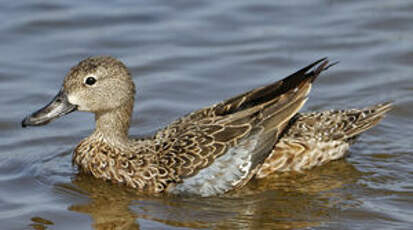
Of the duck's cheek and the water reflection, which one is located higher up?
the duck's cheek

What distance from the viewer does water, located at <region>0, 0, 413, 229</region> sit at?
8.05m

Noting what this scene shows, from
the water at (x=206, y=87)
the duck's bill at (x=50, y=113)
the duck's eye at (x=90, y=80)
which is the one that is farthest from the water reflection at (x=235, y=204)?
the duck's eye at (x=90, y=80)

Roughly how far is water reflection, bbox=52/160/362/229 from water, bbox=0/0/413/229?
2cm

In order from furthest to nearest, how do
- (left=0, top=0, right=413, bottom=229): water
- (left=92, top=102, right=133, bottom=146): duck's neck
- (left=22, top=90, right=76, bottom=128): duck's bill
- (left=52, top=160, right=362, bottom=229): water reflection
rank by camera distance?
(left=92, top=102, right=133, bottom=146): duck's neck, (left=22, top=90, right=76, bottom=128): duck's bill, (left=0, top=0, right=413, bottom=229): water, (left=52, top=160, right=362, bottom=229): water reflection

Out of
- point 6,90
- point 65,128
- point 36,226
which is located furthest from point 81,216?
point 6,90

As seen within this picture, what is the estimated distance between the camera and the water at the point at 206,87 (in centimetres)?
805

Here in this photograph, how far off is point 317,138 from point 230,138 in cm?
110

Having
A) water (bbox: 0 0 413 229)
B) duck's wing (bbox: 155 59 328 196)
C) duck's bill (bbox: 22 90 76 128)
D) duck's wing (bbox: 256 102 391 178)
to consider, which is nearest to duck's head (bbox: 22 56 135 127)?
duck's bill (bbox: 22 90 76 128)

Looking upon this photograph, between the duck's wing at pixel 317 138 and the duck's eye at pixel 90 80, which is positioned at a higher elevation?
the duck's eye at pixel 90 80

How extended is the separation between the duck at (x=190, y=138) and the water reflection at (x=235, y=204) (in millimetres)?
110

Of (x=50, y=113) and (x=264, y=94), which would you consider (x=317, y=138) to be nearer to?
(x=264, y=94)

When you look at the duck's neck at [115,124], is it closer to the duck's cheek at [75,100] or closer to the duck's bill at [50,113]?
the duck's cheek at [75,100]

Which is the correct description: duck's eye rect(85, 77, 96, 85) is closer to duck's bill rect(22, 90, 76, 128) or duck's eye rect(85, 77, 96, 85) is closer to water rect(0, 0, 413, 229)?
duck's bill rect(22, 90, 76, 128)

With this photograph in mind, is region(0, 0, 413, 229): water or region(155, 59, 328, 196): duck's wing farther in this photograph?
region(155, 59, 328, 196): duck's wing
